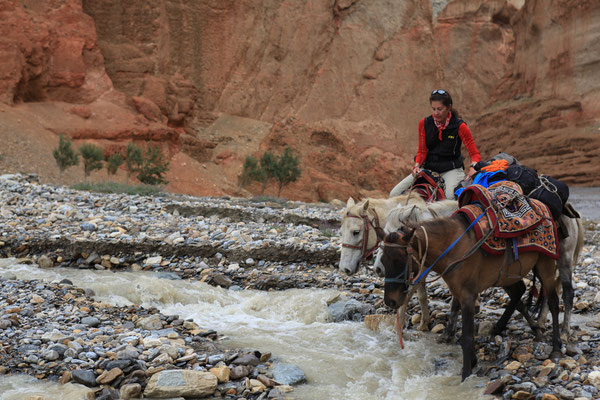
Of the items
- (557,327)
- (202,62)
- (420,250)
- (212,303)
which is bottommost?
(212,303)

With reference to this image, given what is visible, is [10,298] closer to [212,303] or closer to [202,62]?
[212,303]

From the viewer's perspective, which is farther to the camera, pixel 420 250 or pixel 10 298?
pixel 10 298

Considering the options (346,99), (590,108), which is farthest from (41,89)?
(590,108)

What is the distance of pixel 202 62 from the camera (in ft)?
161

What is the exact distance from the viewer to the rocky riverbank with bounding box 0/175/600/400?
4848 millimetres

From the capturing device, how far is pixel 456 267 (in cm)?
484

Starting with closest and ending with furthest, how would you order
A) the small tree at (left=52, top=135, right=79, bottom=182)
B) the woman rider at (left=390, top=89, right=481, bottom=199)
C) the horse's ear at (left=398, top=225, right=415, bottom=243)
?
the horse's ear at (left=398, top=225, right=415, bottom=243) < the woman rider at (left=390, top=89, right=481, bottom=199) < the small tree at (left=52, top=135, right=79, bottom=182)

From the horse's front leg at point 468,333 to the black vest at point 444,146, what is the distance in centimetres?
248

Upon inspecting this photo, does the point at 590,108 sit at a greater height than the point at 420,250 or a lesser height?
greater

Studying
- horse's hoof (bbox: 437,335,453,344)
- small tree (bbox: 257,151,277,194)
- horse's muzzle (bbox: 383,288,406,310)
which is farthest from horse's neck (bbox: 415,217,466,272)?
small tree (bbox: 257,151,277,194)

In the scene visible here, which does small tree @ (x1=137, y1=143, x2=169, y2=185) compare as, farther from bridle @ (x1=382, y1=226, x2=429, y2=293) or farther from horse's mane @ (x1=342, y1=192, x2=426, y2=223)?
bridle @ (x1=382, y1=226, x2=429, y2=293)

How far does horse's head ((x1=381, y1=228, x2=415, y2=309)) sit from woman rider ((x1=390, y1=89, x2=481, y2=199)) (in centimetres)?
221

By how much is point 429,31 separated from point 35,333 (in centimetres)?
6086

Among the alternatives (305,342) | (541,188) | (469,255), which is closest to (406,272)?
(469,255)
